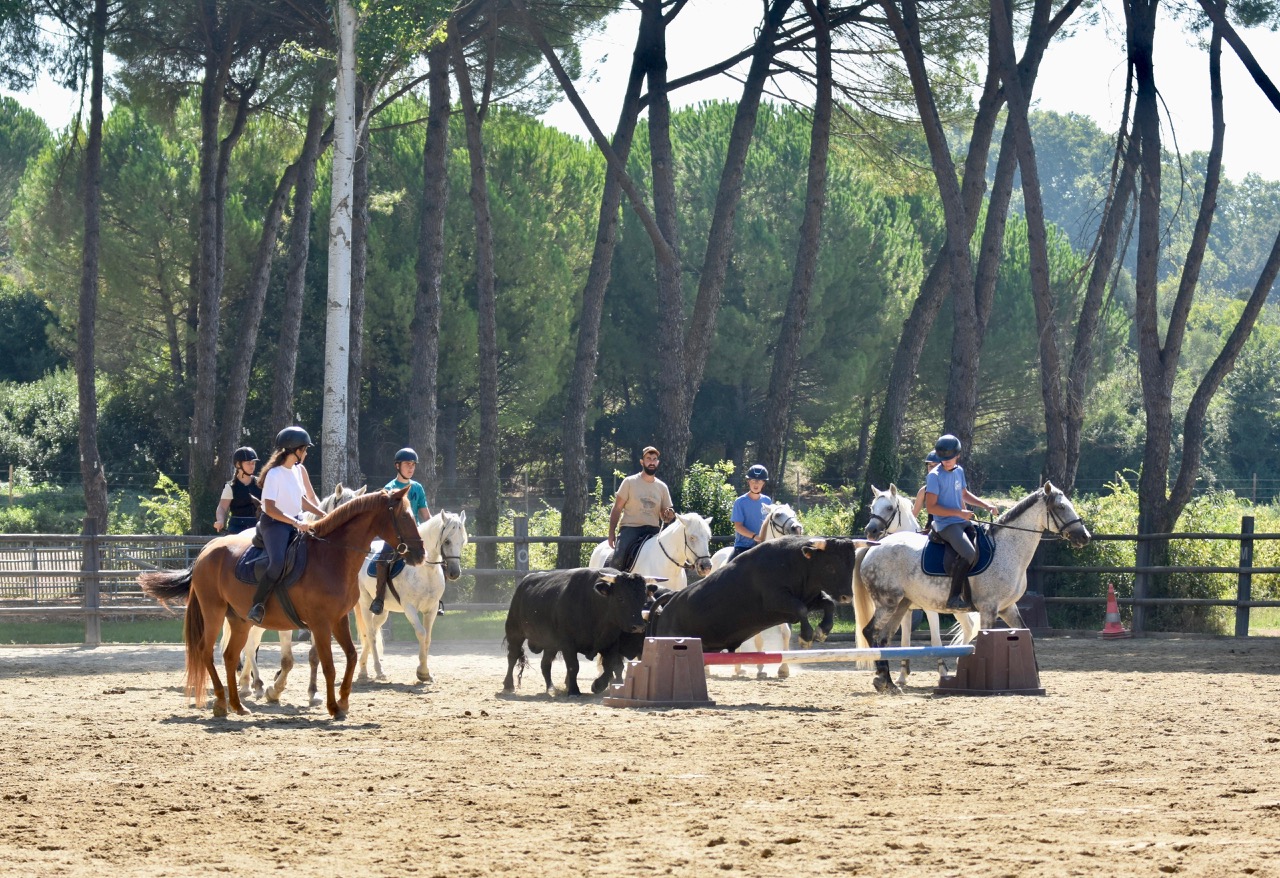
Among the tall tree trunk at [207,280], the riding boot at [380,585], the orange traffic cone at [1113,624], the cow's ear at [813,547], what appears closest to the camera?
the cow's ear at [813,547]

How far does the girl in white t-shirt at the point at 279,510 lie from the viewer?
10852 millimetres

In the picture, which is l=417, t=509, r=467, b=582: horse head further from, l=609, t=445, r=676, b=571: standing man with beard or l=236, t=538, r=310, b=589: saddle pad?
l=236, t=538, r=310, b=589: saddle pad

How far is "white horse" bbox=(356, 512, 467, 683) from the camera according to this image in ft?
44.7

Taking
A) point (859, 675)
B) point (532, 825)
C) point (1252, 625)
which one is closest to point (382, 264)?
point (1252, 625)

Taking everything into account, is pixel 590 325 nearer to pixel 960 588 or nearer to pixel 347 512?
pixel 960 588

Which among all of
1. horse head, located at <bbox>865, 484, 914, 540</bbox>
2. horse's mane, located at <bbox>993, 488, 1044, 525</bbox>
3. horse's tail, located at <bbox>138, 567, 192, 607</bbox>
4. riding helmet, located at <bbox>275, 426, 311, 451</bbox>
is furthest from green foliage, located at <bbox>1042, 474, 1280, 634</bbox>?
horse's tail, located at <bbox>138, 567, 192, 607</bbox>

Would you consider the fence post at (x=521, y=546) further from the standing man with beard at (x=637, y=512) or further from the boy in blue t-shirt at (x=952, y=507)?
the boy in blue t-shirt at (x=952, y=507)

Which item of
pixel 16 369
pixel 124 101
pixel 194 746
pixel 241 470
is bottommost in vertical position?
pixel 194 746

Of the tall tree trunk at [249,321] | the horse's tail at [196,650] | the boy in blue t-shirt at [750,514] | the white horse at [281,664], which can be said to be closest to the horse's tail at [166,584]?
the horse's tail at [196,650]

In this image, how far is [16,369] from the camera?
47594 mm

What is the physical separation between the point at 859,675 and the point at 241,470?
19.8ft

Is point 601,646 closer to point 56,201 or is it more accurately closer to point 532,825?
point 532,825

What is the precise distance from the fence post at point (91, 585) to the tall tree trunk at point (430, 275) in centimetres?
594

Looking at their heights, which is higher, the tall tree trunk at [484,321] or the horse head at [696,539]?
the tall tree trunk at [484,321]
